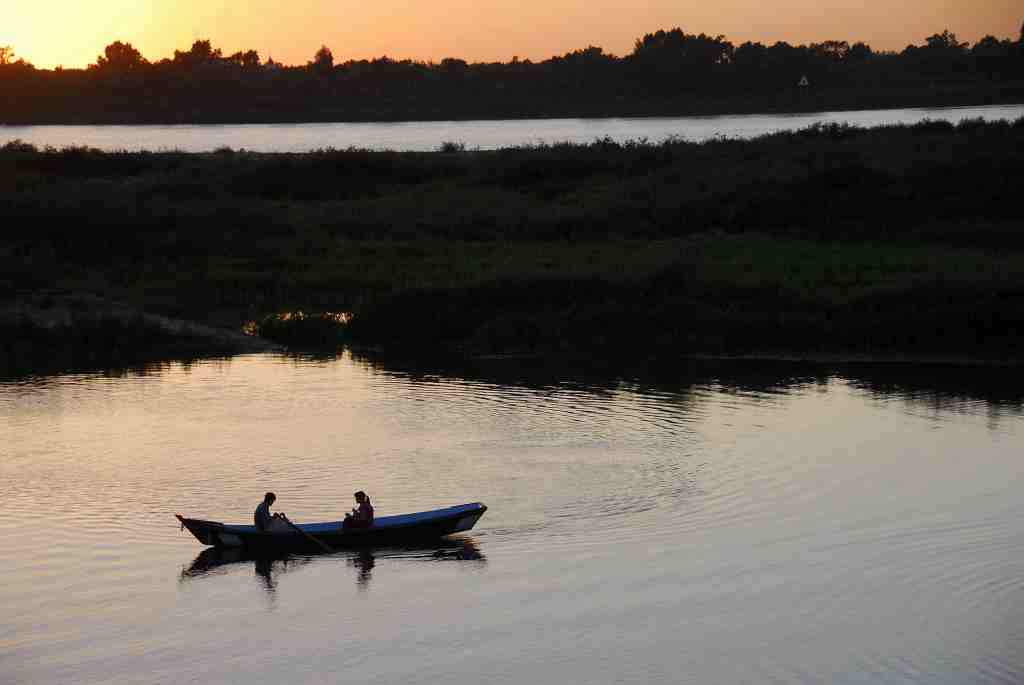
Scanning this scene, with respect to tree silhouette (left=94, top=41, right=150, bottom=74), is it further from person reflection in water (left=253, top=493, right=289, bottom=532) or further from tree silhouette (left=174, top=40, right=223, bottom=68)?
person reflection in water (left=253, top=493, right=289, bottom=532)

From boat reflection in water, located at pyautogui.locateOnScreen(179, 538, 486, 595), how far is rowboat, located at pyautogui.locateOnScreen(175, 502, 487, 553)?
0.46ft

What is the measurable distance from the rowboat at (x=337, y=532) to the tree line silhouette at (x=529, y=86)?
325 ft

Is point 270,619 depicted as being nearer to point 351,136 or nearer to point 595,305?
point 595,305

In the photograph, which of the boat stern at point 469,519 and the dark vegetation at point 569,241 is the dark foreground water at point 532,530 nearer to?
the boat stern at point 469,519

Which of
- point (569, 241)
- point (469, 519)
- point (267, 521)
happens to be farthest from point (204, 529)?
point (569, 241)

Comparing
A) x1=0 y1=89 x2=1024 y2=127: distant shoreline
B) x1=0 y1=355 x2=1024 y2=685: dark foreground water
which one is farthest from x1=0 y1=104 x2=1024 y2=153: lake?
x1=0 y1=355 x2=1024 y2=685: dark foreground water

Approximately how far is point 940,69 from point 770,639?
379ft

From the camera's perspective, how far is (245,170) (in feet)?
219

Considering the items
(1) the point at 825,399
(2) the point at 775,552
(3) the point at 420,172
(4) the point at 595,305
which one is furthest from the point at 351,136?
(2) the point at 775,552

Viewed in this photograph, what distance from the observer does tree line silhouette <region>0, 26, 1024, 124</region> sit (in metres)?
119

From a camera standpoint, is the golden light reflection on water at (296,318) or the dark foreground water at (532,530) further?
the golden light reflection on water at (296,318)

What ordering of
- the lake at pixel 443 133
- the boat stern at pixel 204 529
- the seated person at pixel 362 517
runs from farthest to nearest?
the lake at pixel 443 133 → the seated person at pixel 362 517 → the boat stern at pixel 204 529

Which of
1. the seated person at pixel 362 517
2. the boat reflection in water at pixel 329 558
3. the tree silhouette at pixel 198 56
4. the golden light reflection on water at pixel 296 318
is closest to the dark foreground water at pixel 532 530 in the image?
the boat reflection in water at pixel 329 558

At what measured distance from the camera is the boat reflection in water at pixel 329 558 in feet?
70.6
